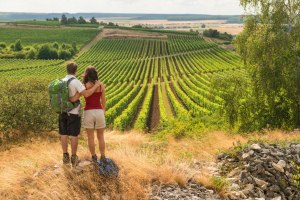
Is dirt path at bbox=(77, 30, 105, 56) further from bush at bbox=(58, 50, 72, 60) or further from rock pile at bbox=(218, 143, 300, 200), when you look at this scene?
rock pile at bbox=(218, 143, 300, 200)

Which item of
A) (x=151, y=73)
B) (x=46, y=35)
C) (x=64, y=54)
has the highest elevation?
(x=46, y=35)

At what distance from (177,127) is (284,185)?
35.4ft

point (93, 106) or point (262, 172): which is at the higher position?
point (93, 106)

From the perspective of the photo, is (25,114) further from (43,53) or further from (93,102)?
(43,53)

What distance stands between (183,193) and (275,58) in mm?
11210

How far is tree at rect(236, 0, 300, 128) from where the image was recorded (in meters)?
16.1

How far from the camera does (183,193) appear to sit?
7.23 metres

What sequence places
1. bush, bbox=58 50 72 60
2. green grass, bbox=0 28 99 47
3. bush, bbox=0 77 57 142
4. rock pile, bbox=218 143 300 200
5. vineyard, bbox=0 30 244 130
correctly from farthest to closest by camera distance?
green grass, bbox=0 28 99 47, bush, bbox=58 50 72 60, vineyard, bbox=0 30 244 130, bush, bbox=0 77 57 142, rock pile, bbox=218 143 300 200

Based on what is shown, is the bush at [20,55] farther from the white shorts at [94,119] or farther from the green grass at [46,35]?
the white shorts at [94,119]

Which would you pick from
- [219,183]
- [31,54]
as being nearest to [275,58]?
[219,183]

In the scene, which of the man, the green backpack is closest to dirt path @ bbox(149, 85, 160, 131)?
the man

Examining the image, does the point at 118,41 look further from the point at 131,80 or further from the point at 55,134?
the point at 55,134

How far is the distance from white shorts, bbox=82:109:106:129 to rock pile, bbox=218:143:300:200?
3293 mm

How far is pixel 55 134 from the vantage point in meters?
15.2
